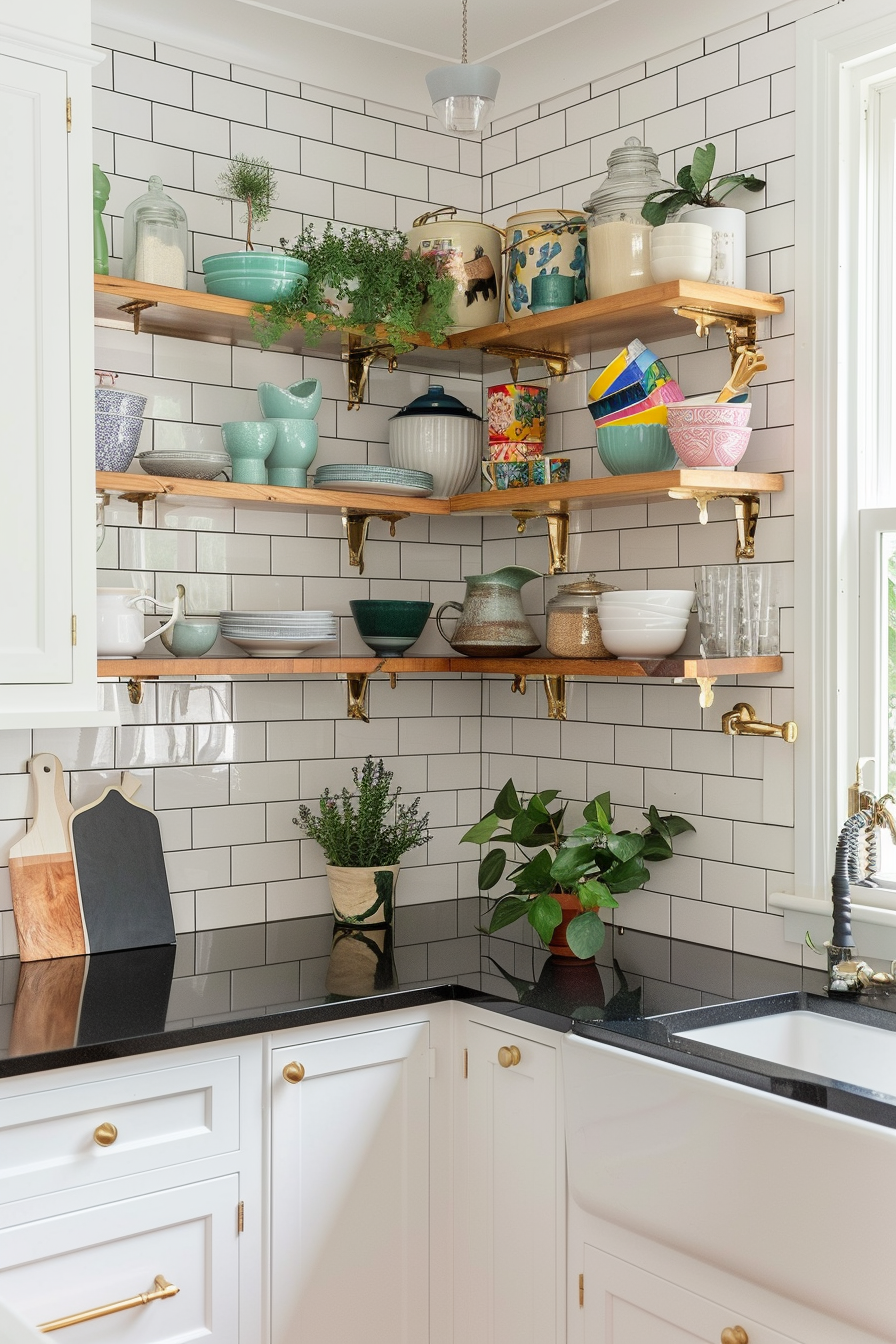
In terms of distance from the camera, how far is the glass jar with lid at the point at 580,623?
8.39 feet

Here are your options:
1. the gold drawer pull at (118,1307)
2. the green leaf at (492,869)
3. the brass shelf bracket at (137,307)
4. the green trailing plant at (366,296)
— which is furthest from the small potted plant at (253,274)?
the gold drawer pull at (118,1307)

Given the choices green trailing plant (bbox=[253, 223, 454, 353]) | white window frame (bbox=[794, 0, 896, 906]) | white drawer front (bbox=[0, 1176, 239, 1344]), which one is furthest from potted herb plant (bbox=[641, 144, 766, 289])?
white drawer front (bbox=[0, 1176, 239, 1344])

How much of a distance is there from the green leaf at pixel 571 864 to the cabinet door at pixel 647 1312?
0.65 m

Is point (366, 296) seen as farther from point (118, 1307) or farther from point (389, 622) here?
point (118, 1307)

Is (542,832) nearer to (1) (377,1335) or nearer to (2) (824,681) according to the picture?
(2) (824,681)

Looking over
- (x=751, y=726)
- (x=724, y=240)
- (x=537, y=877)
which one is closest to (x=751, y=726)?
(x=751, y=726)

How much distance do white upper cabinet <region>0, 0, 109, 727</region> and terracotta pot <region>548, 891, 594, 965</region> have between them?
0.95 m

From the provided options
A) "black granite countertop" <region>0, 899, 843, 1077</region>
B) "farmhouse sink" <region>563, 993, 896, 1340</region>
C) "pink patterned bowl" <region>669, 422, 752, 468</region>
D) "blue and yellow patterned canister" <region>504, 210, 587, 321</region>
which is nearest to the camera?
"farmhouse sink" <region>563, 993, 896, 1340</region>

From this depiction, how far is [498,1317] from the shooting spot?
221cm

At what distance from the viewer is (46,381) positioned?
2189mm

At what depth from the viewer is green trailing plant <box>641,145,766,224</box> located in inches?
94.7

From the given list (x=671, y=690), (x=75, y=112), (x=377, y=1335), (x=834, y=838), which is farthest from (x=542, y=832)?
(x=75, y=112)

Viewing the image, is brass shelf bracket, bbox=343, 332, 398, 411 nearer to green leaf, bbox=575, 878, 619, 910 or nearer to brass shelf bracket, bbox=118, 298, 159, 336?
brass shelf bracket, bbox=118, 298, 159, 336

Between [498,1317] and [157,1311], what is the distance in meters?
0.58
